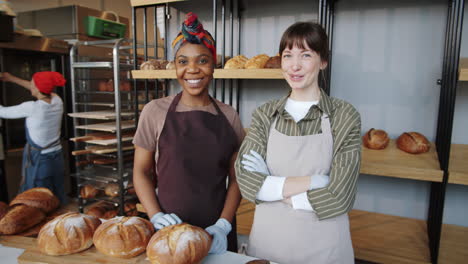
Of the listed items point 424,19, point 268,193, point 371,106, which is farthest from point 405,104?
point 268,193

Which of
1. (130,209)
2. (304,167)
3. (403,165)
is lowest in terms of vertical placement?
(130,209)

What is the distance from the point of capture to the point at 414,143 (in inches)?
72.6

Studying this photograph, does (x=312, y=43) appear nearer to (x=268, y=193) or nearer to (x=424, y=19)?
(x=268, y=193)

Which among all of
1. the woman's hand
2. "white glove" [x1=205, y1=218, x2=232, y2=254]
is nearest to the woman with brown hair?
"white glove" [x1=205, y1=218, x2=232, y2=254]

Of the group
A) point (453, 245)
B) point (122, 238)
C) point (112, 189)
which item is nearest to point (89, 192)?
point (112, 189)

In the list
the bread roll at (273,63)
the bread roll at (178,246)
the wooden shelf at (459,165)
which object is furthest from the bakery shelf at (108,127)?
the wooden shelf at (459,165)

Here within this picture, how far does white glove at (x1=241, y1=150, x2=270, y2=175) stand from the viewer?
1.12 meters

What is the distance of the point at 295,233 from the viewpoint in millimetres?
1104

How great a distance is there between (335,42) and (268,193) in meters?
1.51

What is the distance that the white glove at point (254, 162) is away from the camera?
43.9 inches

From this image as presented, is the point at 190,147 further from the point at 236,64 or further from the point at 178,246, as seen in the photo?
the point at 236,64

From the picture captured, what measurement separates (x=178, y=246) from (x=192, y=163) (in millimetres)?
411

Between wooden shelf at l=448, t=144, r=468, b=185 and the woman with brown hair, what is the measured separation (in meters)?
0.81

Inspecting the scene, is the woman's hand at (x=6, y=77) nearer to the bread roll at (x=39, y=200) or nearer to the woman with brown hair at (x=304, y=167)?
the bread roll at (x=39, y=200)
